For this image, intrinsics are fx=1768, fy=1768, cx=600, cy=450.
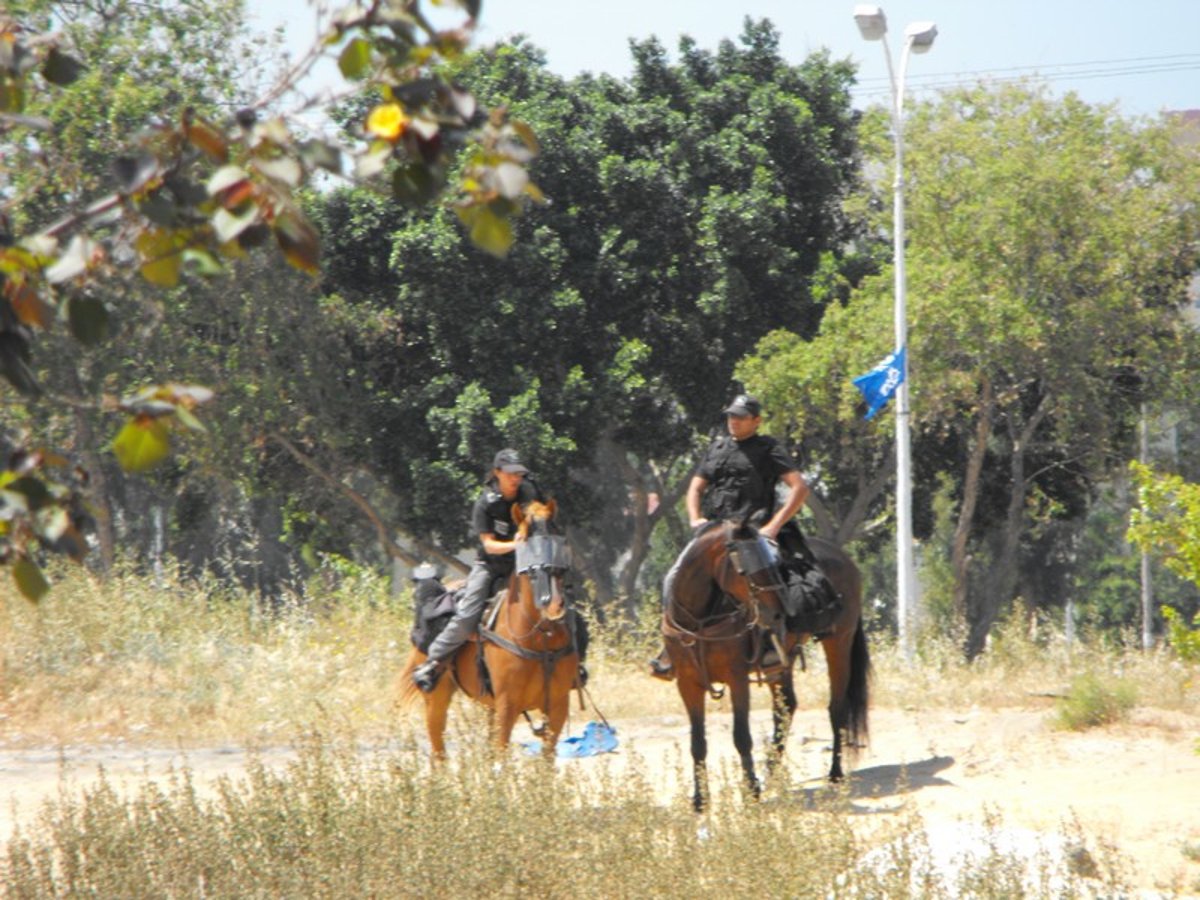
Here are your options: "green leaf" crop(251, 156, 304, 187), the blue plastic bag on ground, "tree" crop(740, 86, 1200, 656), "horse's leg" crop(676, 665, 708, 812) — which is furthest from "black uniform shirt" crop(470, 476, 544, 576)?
"tree" crop(740, 86, 1200, 656)

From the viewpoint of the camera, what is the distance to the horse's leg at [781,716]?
9.92m

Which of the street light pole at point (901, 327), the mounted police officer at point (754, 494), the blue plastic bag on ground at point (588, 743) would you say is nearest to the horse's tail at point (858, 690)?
the mounted police officer at point (754, 494)

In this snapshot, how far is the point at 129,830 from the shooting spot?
8.20 metres

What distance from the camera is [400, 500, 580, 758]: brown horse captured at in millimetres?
11398

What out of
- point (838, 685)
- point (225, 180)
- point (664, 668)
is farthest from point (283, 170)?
point (838, 685)

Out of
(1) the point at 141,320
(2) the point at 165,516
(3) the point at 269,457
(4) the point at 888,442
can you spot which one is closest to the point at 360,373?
(3) the point at 269,457

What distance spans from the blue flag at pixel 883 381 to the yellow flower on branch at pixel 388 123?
18291 mm

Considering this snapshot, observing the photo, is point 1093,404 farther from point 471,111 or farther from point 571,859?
point 471,111

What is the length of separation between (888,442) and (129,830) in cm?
2334

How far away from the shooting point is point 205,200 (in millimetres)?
4094

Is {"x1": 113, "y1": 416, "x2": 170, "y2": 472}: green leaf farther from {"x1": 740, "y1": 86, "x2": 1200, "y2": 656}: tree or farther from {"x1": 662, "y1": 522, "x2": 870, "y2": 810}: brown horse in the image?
{"x1": 740, "y1": 86, "x2": 1200, "y2": 656}: tree

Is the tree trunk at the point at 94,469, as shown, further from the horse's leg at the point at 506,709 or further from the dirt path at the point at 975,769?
the horse's leg at the point at 506,709

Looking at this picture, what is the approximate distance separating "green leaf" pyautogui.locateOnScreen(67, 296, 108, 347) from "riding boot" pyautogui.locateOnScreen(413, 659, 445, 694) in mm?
8432

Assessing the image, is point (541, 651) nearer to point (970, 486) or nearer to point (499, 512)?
point (499, 512)
